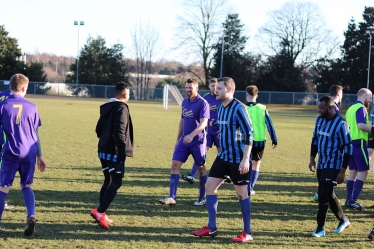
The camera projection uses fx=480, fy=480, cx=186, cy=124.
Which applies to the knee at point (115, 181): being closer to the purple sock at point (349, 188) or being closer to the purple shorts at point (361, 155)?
the purple shorts at point (361, 155)

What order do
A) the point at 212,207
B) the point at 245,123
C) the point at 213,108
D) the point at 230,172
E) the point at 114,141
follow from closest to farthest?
the point at 245,123 < the point at 230,172 < the point at 212,207 < the point at 114,141 < the point at 213,108

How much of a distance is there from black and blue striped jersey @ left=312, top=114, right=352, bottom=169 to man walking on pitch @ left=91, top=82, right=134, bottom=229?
2513 mm

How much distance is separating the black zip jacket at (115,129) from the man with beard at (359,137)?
Result: 364 centimetres

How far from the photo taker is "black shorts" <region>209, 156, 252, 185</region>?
5777 millimetres

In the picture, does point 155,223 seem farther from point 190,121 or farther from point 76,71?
point 76,71

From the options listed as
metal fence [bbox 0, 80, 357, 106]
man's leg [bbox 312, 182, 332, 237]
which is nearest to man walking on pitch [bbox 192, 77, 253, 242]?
man's leg [bbox 312, 182, 332, 237]

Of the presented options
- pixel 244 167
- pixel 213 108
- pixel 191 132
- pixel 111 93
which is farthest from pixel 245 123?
pixel 111 93

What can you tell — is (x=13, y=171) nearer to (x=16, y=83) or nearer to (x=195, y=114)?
(x=16, y=83)

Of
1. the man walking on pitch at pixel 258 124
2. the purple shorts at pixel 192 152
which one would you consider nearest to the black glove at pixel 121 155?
the purple shorts at pixel 192 152

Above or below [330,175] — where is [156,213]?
below

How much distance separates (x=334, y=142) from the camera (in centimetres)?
609

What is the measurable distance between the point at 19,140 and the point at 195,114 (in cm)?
291

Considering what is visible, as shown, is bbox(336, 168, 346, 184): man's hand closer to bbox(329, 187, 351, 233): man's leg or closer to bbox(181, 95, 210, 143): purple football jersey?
bbox(329, 187, 351, 233): man's leg

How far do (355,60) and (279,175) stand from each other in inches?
2166
